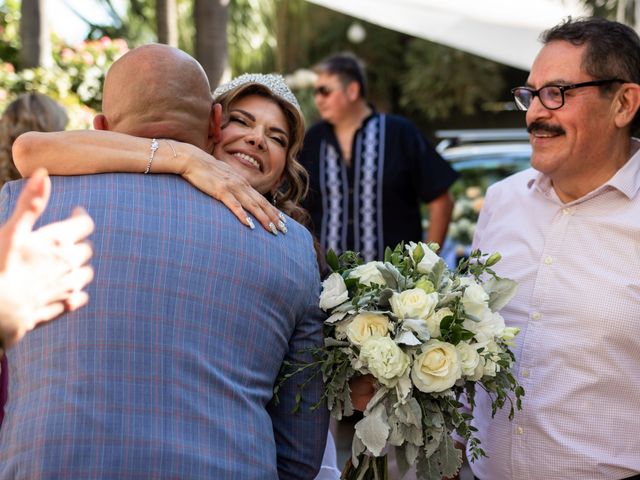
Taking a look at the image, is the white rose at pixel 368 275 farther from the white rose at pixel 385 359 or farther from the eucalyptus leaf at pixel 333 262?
the white rose at pixel 385 359

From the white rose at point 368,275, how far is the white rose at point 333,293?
0.30 feet

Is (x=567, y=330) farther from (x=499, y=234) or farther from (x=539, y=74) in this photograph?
(x=539, y=74)

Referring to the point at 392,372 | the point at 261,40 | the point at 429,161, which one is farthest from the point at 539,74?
the point at 261,40

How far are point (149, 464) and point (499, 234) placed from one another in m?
1.68

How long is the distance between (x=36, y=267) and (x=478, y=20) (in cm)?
705

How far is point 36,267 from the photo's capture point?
62.6 inches

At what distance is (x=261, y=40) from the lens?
1752 centimetres

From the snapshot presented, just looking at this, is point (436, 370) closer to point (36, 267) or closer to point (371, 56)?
point (36, 267)

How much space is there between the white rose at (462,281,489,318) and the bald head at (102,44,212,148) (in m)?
0.92

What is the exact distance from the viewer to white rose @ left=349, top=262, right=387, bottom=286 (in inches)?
101

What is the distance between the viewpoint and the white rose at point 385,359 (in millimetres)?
2332

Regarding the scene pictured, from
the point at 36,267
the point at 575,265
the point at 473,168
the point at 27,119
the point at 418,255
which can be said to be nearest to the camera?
the point at 36,267

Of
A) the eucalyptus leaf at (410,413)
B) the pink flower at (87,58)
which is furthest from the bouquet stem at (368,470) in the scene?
the pink flower at (87,58)

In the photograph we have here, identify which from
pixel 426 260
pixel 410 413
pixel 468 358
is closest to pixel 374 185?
pixel 426 260
